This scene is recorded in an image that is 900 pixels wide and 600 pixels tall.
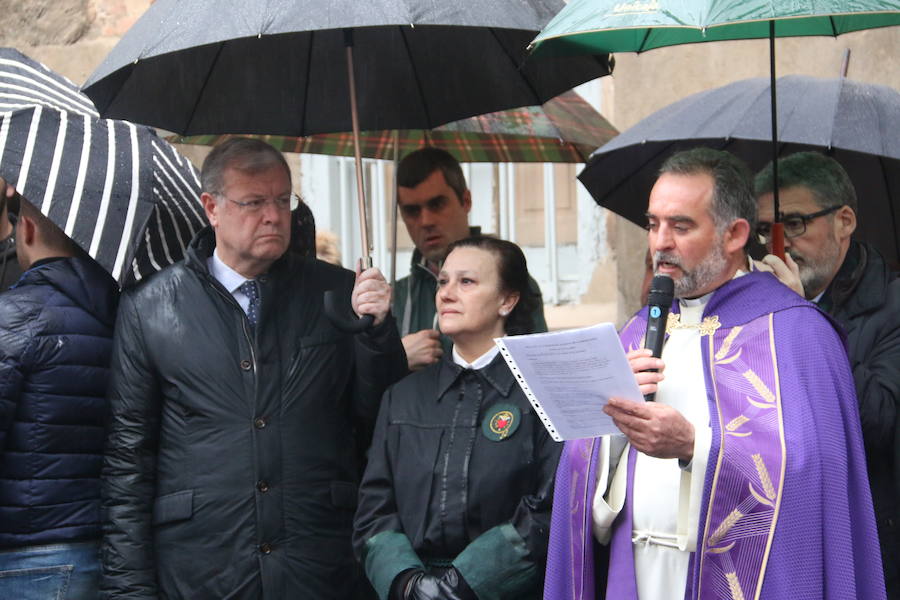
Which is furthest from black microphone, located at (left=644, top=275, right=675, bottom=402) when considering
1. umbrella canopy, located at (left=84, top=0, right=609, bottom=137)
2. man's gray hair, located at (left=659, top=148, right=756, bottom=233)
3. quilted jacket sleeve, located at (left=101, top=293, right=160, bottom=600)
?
quilted jacket sleeve, located at (left=101, top=293, right=160, bottom=600)

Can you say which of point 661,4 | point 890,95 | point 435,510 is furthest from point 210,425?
point 890,95

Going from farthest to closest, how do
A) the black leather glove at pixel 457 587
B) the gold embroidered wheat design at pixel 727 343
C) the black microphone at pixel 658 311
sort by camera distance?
the black leather glove at pixel 457 587 < the gold embroidered wheat design at pixel 727 343 < the black microphone at pixel 658 311

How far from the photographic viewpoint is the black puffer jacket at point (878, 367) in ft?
12.8

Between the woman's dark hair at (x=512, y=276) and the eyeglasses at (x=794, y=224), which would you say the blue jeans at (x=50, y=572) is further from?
the eyeglasses at (x=794, y=224)

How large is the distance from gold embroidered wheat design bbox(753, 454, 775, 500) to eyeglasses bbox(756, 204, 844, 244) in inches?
40.4

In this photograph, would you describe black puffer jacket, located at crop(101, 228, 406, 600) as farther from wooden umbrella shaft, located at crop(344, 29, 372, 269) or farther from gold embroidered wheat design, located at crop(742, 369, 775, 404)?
gold embroidered wheat design, located at crop(742, 369, 775, 404)

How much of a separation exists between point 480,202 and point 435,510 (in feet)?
17.2

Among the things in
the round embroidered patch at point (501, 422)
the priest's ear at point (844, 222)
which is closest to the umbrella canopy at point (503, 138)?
the priest's ear at point (844, 222)

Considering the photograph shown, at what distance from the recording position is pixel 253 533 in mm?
4230

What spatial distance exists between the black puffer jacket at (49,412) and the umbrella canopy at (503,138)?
66.7 inches

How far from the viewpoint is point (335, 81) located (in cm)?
493

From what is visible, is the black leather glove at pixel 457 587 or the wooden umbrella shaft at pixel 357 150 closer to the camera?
the black leather glove at pixel 457 587

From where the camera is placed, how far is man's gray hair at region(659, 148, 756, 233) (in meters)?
3.69

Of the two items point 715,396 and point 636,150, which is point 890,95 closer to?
point 636,150
